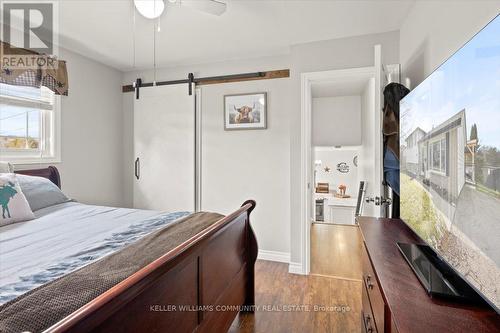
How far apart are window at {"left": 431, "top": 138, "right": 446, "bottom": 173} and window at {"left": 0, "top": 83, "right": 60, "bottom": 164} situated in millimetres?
3324

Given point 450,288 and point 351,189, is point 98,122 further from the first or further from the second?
point 351,189

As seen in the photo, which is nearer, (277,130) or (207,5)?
(207,5)

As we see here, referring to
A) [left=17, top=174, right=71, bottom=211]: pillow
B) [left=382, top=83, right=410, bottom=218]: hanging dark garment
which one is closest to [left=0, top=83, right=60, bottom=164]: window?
[left=17, top=174, right=71, bottom=211]: pillow

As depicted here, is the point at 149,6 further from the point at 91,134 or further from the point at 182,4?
the point at 91,134

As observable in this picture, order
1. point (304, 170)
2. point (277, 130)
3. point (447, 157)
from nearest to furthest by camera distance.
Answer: point (447, 157), point (304, 170), point (277, 130)

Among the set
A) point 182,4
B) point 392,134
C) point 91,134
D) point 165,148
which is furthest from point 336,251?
point 91,134

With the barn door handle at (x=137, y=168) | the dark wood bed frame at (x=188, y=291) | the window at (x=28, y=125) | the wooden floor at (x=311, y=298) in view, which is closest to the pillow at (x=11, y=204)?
the window at (x=28, y=125)

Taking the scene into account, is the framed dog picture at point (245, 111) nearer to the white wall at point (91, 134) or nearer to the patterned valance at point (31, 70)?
the white wall at point (91, 134)

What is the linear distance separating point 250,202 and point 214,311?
84 cm

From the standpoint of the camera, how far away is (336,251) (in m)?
3.49

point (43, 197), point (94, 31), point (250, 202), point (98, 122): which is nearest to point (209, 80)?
point (94, 31)

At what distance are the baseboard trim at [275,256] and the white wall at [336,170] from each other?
135 inches

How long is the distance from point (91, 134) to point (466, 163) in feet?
12.2

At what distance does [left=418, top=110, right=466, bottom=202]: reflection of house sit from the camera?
2.77ft
